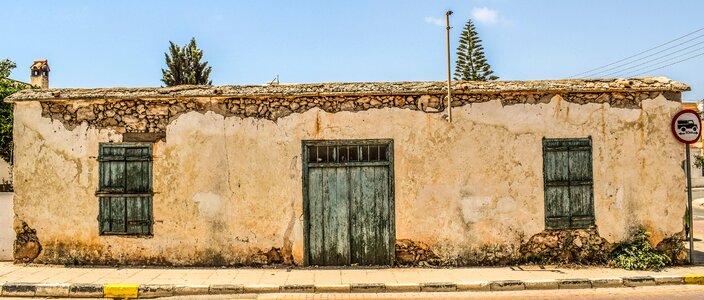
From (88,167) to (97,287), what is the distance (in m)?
2.35

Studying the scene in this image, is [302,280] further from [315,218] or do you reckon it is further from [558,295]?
[558,295]

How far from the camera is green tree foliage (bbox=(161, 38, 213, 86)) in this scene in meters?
33.9

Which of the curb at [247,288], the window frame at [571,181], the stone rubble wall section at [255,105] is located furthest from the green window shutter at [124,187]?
the window frame at [571,181]

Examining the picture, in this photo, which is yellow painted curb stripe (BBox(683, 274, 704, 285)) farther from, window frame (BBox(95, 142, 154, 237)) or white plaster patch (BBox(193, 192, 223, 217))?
window frame (BBox(95, 142, 154, 237))

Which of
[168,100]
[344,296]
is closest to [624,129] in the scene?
[344,296]

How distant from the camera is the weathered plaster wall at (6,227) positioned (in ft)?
30.4

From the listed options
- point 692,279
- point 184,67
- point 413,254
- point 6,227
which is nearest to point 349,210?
point 413,254

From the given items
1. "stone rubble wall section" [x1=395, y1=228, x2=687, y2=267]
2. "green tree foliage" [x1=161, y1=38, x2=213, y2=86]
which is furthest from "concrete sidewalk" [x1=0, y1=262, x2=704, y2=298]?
"green tree foliage" [x1=161, y1=38, x2=213, y2=86]

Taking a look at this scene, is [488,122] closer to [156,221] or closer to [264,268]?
[264,268]

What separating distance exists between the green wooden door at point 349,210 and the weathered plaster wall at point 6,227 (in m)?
5.30

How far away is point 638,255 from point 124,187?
347 inches

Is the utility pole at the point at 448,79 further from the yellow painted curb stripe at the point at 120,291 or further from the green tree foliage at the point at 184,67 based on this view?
the green tree foliage at the point at 184,67

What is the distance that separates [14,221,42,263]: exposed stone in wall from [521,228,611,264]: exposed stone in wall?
27.8ft

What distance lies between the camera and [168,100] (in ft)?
29.7
